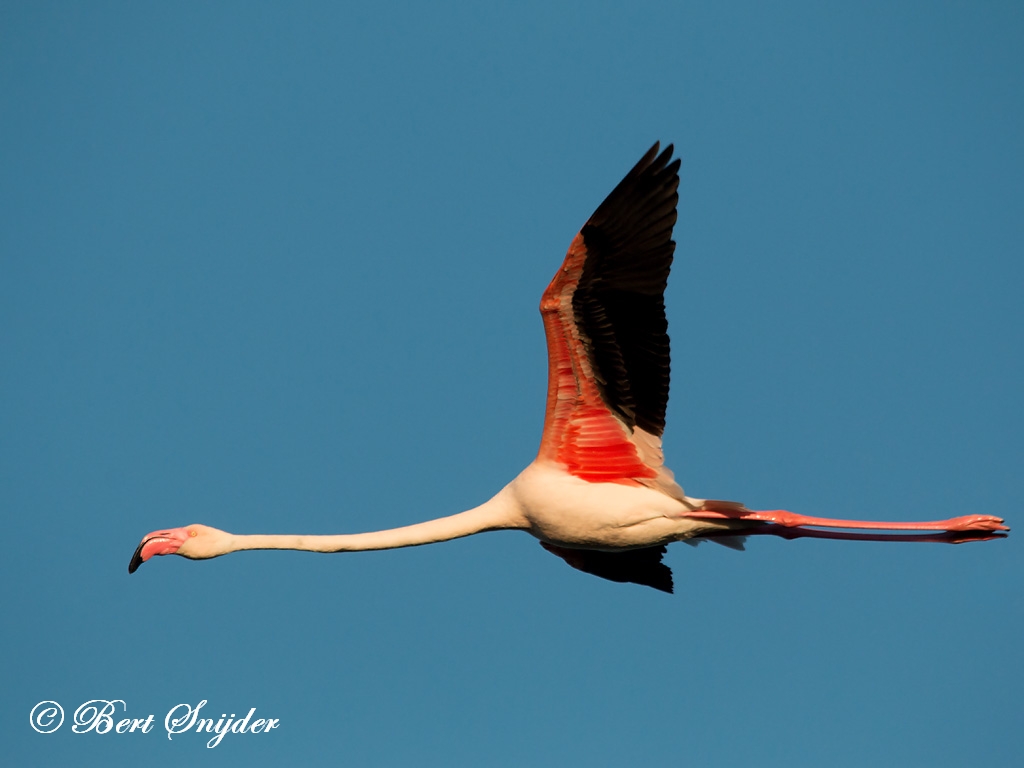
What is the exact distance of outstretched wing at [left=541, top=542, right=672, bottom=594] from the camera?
16.0 m

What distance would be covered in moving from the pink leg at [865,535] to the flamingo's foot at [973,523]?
8 cm

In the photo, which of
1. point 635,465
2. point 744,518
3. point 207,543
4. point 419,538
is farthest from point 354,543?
point 744,518

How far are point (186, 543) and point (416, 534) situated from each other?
256 cm

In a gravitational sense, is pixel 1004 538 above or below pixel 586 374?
below

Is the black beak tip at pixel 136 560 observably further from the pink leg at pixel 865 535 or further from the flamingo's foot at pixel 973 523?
the flamingo's foot at pixel 973 523

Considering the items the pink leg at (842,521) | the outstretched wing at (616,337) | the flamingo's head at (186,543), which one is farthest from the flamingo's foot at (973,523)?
the flamingo's head at (186,543)

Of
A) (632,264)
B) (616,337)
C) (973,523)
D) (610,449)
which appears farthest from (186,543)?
(973,523)

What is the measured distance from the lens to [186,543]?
49.4ft

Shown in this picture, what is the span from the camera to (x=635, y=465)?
48.1 feet

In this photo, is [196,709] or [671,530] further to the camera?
[196,709]

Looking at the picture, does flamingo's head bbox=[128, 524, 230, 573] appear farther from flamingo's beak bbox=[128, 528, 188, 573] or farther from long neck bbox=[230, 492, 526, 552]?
long neck bbox=[230, 492, 526, 552]

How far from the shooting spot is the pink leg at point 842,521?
570 inches

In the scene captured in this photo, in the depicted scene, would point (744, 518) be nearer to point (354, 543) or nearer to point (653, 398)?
point (653, 398)

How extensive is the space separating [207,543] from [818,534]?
6.80 m
